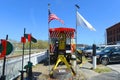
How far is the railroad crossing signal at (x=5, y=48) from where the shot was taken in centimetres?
952

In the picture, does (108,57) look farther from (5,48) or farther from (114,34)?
(114,34)

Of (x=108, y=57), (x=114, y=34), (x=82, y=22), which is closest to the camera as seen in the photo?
(x=82, y=22)

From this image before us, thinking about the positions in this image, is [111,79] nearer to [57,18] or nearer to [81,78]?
[81,78]

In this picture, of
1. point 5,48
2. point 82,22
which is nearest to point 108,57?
point 82,22

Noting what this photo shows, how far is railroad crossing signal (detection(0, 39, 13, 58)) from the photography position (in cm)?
952

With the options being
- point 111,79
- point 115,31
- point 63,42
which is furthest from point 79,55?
point 115,31

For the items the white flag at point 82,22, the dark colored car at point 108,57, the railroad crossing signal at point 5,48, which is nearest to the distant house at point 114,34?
the dark colored car at point 108,57

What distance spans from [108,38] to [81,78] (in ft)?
346

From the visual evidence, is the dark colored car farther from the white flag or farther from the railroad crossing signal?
the railroad crossing signal

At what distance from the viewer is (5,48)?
958 centimetres

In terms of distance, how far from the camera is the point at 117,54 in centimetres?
2805

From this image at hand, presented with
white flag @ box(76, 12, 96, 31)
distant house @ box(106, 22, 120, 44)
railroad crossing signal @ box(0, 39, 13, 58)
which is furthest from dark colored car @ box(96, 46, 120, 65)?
distant house @ box(106, 22, 120, 44)

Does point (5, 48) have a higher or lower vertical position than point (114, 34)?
lower

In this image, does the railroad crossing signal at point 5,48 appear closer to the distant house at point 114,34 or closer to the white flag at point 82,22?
the white flag at point 82,22
